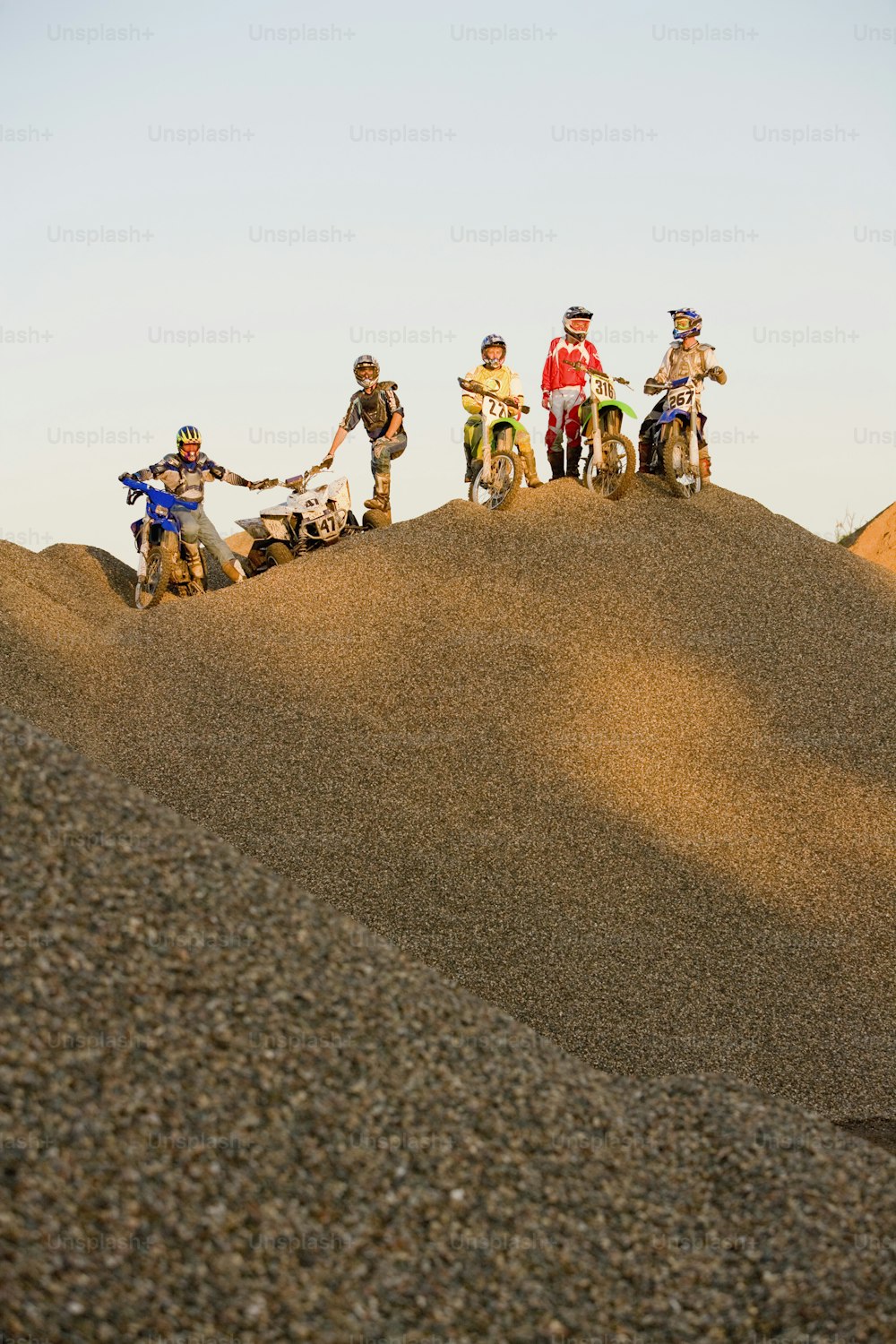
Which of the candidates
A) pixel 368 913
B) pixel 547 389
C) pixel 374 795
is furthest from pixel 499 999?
pixel 547 389

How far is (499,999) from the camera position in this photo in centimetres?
709

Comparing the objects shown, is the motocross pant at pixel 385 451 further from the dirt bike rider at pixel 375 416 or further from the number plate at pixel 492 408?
the number plate at pixel 492 408

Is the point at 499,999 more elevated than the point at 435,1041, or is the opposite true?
the point at 435,1041

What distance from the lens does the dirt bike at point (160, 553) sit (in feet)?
42.5

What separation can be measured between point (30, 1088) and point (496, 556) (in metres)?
8.88

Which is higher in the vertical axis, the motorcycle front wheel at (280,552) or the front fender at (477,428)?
the front fender at (477,428)

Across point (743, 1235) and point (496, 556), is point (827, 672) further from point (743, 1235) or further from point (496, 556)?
point (743, 1235)

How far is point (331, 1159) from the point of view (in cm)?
380

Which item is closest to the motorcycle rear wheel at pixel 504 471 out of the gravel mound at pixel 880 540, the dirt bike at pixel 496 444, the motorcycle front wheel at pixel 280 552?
the dirt bike at pixel 496 444

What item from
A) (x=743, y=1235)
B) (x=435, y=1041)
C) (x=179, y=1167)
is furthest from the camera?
(x=435, y=1041)

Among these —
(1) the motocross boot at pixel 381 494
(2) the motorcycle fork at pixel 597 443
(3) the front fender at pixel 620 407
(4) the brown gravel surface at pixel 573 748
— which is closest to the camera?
(4) the brown gravel surface at pixel 573 748

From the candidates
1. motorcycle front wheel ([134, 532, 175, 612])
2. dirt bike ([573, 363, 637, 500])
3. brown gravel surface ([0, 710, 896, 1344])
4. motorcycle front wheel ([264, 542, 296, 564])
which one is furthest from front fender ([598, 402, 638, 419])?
brown gravel surface ([0, 710, 896, 1344])

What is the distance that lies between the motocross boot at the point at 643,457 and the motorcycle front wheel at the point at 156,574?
16.1ft

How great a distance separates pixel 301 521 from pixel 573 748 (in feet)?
16.3
